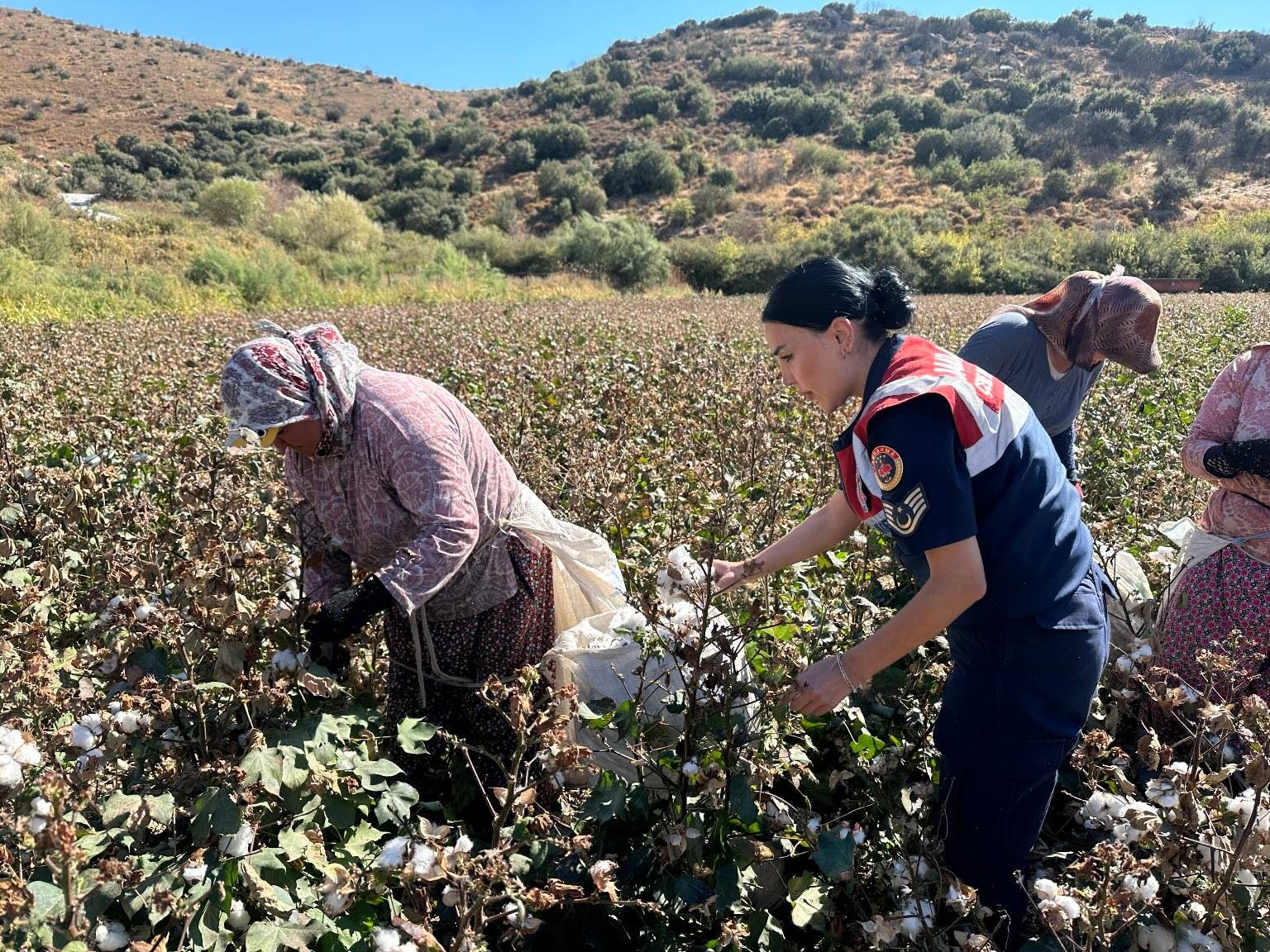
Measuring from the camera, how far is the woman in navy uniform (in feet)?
4.77

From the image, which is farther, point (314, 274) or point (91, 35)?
point (91, 35)

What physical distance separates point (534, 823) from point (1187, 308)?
17.4m

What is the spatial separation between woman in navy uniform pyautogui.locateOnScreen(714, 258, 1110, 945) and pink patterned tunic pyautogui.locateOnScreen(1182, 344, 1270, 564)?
0.80 meters

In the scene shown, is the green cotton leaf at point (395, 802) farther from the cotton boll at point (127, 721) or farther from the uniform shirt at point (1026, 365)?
the uniform shirt at point (1026, 365)

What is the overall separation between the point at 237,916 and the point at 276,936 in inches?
2.9

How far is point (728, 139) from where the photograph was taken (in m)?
54.8

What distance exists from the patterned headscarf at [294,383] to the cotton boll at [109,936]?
3.41ft

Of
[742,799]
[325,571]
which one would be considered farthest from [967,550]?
[325,571]

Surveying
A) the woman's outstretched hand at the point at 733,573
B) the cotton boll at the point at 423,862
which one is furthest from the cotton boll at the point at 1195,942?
the cotton boll at the point at 423,862

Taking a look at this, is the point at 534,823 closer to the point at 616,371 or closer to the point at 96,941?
the point at 96,941

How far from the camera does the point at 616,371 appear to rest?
286 inches

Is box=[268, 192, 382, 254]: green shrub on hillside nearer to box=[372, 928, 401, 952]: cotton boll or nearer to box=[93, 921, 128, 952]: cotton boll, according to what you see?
box=[93, 921, 128, 952]: cotton boll

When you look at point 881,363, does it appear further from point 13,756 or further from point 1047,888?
point 13,756

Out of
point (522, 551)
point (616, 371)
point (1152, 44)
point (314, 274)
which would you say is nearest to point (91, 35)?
point (314, 274)
